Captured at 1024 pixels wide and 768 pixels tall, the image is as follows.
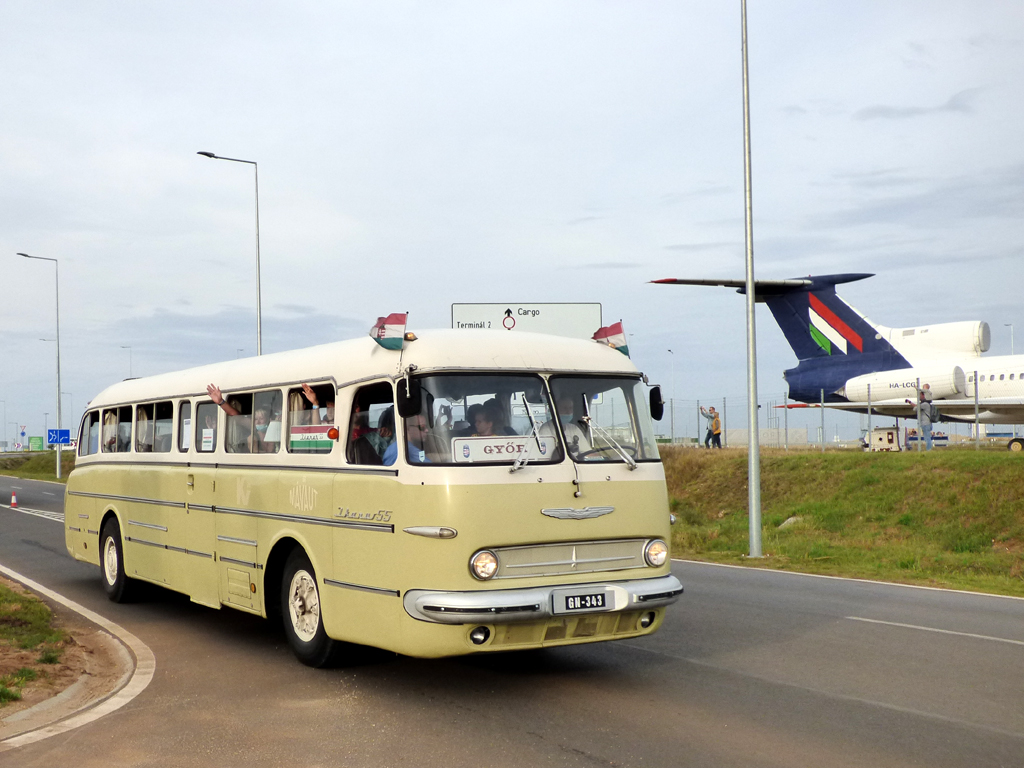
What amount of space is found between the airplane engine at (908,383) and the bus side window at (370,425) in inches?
1261

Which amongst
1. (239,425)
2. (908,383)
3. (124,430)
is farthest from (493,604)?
(908,383)

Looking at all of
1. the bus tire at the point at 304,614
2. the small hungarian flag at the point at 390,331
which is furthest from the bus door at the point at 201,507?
the small hungarian flag at the point at 390,331

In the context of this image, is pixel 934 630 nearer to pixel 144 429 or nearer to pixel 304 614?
pixel 304 614

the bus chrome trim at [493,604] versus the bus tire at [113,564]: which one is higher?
the bus chrome trim at [493,604]

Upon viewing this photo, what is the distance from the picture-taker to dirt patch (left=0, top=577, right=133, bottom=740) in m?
6.69

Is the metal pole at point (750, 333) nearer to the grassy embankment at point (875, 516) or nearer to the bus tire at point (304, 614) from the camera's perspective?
the grassy embankment at point (875, 516)

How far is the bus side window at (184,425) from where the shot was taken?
10242 mm

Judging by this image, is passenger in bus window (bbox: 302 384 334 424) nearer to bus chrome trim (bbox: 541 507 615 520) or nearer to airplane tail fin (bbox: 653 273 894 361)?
bus chrome trim (bbox: 541 507 615 520)

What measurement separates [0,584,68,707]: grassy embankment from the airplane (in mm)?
24892

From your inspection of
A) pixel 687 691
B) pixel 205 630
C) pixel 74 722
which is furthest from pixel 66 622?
pixel 687 691

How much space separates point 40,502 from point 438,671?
1223 inches

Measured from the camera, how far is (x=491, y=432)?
691 centimetres

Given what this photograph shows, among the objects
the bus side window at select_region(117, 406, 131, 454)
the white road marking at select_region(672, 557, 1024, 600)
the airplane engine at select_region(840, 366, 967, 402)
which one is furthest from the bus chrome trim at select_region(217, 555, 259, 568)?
the airplane engine at select_region(840, 366, 967, 402)

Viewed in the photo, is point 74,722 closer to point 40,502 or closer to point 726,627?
point 726,627
